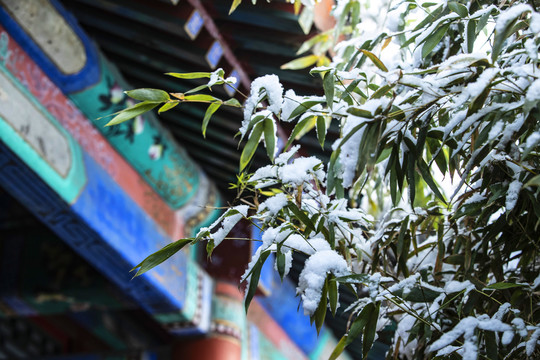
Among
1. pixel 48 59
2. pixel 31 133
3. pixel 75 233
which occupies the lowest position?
pixel 75 233

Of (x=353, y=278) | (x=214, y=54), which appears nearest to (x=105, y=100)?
(x=214, y=54)

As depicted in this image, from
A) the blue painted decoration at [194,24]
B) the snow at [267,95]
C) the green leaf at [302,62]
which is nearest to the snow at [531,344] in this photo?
the snow at [267,95]

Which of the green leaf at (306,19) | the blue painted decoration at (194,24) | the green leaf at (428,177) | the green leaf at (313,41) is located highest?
the blue painted decoration at (194,24)

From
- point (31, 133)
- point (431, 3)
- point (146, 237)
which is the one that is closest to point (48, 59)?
point (31, 133)

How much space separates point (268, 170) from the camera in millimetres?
1125

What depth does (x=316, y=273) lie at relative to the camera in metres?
1.00

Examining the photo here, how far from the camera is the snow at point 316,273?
3.24 feet

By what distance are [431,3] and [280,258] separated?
64 centimetres

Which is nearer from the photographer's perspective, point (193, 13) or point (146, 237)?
point (193, 13)

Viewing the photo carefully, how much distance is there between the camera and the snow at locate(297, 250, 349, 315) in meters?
0.99

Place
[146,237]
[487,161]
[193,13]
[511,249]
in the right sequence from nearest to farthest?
[487,161], [511,249], [193,13], [146,237]

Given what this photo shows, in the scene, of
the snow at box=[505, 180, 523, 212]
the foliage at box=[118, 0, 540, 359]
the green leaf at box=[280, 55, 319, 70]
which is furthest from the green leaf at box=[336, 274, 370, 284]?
the green leaf at box=[280, 55, 319, 70]

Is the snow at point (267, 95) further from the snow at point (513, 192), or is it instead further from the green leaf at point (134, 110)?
the snow at point (513, 192)

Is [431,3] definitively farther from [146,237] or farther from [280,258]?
[146,237]
